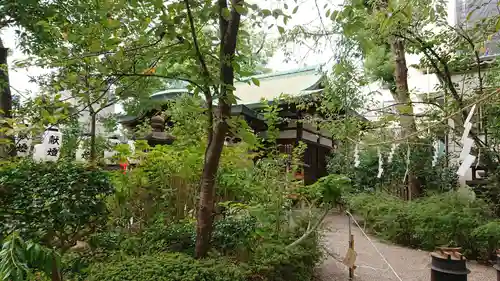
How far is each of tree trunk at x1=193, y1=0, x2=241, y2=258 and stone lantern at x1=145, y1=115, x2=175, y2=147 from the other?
12.8 ft

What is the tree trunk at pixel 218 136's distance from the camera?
2594 mm

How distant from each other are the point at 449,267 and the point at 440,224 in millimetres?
3158

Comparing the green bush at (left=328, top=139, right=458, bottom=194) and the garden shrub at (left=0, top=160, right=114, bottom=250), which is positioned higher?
the green bush at (left=328, top=139, right=458, bottom=194)

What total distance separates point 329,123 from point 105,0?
215 inches

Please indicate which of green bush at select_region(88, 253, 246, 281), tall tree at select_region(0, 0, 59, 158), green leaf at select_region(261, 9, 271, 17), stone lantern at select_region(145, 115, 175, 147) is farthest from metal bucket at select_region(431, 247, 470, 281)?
stone lantern at select_region(145, 115, 175, 147)

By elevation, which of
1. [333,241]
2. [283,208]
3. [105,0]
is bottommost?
[333,241]

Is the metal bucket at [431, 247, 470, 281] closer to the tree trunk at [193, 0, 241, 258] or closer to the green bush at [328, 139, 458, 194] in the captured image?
Answer: the tree trunk at [193, 0, 241, 258]

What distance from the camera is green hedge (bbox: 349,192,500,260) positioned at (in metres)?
5.27

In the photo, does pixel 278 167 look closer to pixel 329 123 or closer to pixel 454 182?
pixel 329 123

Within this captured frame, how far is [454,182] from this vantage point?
9047mm

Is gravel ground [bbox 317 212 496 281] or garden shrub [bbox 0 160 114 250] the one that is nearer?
garden shrub [bbox 0 160 114 250]

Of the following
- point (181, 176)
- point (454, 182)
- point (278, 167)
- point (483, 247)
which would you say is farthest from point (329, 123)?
point (454, 182)

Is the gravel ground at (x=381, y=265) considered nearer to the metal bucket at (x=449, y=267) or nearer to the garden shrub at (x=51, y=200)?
the metal bucket at (x=449, y=267)

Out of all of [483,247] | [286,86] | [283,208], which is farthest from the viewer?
[286,86]
